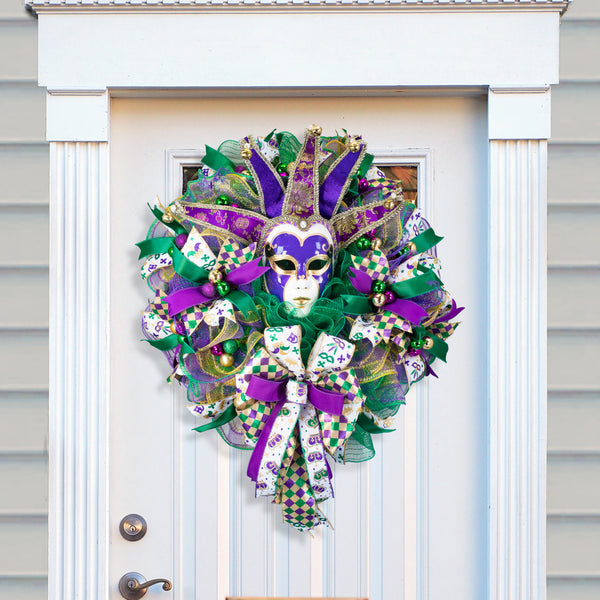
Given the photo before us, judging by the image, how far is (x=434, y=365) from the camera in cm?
160

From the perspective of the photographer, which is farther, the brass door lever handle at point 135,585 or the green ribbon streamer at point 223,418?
the brass door lever handle at point 135,585

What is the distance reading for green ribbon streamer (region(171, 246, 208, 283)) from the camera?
138 cm

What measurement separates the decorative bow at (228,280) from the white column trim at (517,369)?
57 cm

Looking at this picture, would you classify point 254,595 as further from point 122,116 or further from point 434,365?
point 122,116

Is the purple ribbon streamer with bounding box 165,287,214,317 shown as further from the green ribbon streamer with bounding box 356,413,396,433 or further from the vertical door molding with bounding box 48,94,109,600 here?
the green ribbon streamer with bounding box 356,413,396,433

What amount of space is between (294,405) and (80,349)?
0.55 meters

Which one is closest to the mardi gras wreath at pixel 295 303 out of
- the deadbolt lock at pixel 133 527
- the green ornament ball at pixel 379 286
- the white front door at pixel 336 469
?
the green ornament ball at pixel 379 286

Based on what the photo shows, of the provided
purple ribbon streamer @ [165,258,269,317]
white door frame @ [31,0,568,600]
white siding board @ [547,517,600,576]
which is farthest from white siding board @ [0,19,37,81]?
white siding board @ [547,517,600,576]

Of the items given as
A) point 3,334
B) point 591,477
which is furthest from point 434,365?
point 3,334

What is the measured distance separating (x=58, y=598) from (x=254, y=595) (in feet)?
1.51

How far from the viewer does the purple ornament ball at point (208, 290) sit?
138 centimetres

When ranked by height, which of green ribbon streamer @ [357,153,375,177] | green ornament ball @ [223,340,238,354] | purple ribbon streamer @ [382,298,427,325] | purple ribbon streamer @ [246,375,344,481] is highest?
green ribbon streamer @ [357,153,375,177]

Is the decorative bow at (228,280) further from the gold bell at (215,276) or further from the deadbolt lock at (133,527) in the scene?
the deadbolt lock at (133,527)

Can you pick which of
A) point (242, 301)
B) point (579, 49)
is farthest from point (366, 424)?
point (579, 49)
